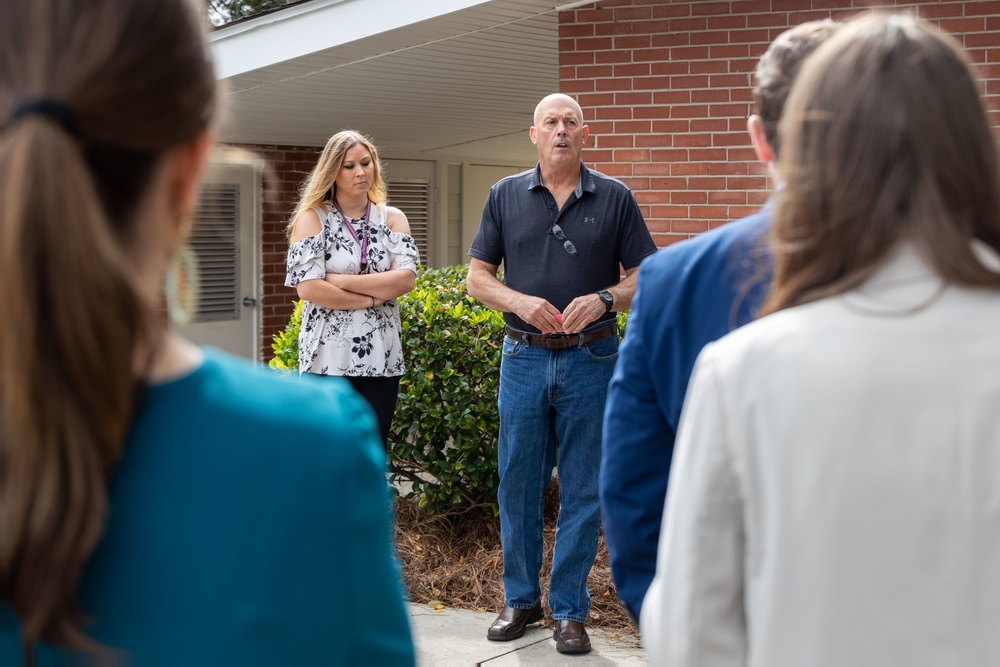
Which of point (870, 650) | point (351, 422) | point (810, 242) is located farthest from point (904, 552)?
point (351, 422)

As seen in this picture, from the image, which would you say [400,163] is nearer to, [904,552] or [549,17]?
[549,17]

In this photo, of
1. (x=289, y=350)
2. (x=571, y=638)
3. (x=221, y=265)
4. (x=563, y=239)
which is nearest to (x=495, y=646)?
(x=571, y=638)

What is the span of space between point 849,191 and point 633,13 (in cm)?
567

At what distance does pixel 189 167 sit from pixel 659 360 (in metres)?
1.22

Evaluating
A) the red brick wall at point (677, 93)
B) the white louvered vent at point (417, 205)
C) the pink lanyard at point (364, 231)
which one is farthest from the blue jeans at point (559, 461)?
the white louvered vent at point (417, 205)

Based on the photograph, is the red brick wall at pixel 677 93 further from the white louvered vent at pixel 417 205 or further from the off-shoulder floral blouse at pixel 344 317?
the white louvered vent at pixel 417 205

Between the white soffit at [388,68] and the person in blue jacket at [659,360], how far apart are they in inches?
→ 182

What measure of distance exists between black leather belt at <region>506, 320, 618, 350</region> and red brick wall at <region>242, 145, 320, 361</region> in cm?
589

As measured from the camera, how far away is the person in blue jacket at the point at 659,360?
83.4 inches

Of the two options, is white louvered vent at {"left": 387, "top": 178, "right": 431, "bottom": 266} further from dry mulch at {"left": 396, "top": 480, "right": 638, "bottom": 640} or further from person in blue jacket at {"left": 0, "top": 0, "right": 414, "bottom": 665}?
person in blue jacket at {"left": 0, "top": 0, "right": 414, "bottom": 665}

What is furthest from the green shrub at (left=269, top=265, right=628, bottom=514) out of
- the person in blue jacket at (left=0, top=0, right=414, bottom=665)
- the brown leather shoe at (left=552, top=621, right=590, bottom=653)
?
the person in blue jacket at (left=0, top=0, right=414, bottom=665)

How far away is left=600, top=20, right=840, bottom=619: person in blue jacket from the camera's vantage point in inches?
83.4

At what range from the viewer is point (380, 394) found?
5.30 m

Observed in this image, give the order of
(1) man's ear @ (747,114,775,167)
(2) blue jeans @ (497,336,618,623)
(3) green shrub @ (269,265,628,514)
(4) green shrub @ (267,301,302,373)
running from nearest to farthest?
(1) man's ear @ (747,114,775,167) → (2) blue jeans @ (497,336,618,623) → (3) green shrub @ (269,265,628,514) → (4) green shrub @ (267,301,302,373)
